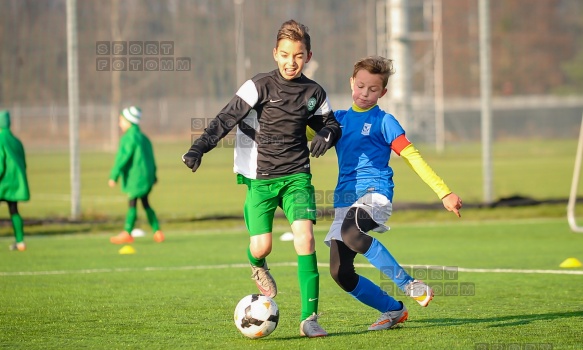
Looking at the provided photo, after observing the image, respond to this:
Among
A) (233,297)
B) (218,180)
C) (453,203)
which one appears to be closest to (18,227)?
(233,297)

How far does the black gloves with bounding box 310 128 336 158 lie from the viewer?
22.3 feet

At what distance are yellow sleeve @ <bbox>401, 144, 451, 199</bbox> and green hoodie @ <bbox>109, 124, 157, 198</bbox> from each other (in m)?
8.68

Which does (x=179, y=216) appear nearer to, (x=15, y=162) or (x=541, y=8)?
(x=15, y=162)

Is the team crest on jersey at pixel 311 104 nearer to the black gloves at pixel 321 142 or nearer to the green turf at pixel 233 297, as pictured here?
the black gloves at pixel 321 142

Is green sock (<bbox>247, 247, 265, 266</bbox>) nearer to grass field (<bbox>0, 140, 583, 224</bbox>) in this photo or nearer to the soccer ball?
the soccer ball

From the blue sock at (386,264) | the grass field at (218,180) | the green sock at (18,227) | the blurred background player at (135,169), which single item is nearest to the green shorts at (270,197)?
the blue sock at (386,264)

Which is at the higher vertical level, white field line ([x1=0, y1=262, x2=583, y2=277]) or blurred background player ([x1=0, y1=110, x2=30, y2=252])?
blurred background player ([x1=0, y1=110, x2=30, y2=252])

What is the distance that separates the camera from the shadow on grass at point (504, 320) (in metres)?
7.30

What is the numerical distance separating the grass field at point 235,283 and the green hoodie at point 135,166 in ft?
2.81

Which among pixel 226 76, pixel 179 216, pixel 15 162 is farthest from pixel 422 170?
pixel 226 76

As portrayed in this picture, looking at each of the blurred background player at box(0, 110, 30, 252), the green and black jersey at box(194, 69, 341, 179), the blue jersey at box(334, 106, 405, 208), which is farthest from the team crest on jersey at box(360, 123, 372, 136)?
the blurred background player at box(0, 110, 30, 252)

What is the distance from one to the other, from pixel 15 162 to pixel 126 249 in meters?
2.19

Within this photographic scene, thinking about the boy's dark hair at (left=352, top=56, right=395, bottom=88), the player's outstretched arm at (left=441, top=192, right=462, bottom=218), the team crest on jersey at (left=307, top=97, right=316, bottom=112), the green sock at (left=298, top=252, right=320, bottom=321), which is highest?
the boy's dark hair at (left=352, top=56, right=395, bottom=88)

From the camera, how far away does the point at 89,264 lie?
1199 cm
